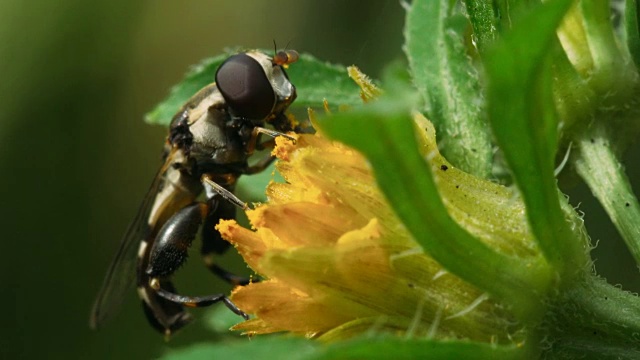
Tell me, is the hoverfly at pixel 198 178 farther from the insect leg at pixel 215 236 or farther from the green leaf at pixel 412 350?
the green leaf at pixel 412 350

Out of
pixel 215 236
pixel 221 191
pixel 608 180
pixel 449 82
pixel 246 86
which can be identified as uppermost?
pixel 449 82

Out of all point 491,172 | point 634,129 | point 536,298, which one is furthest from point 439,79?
point 536,298

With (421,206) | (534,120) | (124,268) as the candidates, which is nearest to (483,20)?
(534,120)

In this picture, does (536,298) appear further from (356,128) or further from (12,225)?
(12,225)

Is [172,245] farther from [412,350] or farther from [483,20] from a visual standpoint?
[412,350]

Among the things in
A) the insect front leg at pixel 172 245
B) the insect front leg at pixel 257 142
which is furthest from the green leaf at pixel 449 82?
the insect front leg at pixel 172 245

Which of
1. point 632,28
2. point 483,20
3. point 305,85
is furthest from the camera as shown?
point 305,85
